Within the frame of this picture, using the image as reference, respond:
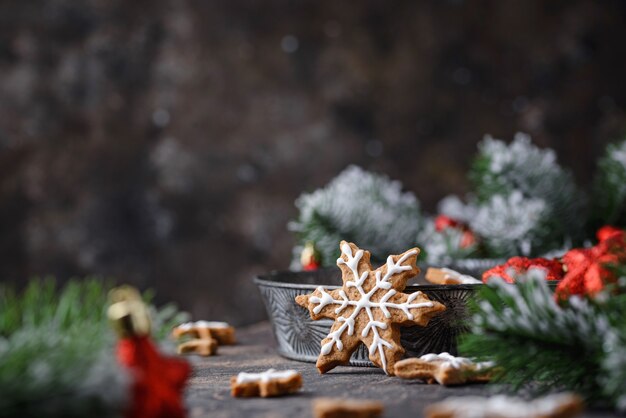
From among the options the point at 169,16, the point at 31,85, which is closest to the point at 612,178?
the point at 169,16

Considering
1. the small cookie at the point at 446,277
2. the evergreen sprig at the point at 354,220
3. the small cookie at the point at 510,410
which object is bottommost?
the small cookie at the point at 510,410

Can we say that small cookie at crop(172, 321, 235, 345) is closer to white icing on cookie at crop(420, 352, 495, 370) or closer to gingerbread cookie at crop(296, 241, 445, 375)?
gingerbread cookie at crop(296, 241, 445, 375)

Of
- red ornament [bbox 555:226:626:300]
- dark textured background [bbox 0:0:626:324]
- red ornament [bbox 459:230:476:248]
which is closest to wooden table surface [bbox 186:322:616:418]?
red ornament [bbox 555:226:626:300]

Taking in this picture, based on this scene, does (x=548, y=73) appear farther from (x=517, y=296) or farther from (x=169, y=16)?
(x=517, y=296)

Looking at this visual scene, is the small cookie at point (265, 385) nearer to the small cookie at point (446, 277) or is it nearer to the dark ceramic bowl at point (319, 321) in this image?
the dark ceramic bowl at point (319, 321)

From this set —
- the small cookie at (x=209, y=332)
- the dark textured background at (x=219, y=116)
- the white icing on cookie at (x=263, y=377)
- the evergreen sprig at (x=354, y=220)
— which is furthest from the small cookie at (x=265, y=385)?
the dark textured background at (x=219, y=116)
